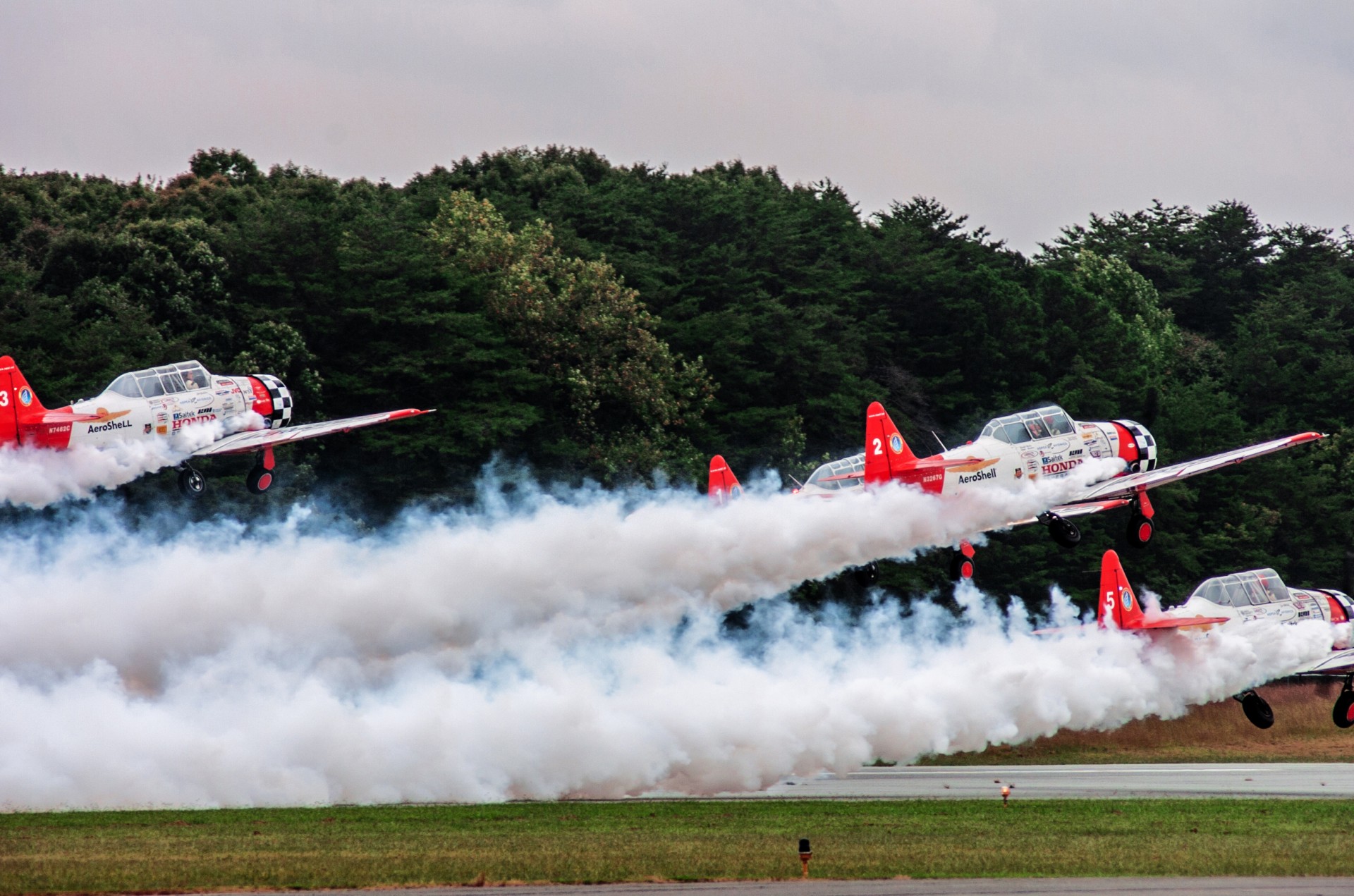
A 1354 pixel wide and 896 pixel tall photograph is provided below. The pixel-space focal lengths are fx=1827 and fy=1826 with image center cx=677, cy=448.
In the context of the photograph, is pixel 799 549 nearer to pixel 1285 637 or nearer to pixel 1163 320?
pixel 1285 637

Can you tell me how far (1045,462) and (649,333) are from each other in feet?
114

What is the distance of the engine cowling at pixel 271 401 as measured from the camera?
49.2m

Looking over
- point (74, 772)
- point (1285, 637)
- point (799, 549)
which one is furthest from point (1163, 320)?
point (74, 772)

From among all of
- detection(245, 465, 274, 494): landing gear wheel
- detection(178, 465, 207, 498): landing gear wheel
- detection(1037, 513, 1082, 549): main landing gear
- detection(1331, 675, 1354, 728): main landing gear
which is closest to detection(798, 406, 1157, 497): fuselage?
detection(1037, 513, 1082, 549): main landing gear

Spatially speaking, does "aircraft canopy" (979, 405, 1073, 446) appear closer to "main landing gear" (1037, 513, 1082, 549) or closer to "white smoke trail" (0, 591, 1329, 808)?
"main landing gear" (1037, 513, 1082, 549)

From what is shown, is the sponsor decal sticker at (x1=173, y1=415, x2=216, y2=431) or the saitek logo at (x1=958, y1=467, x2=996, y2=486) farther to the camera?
the sponsor decal sticker at (x1=173, y1=415, x2=216, y2=431)

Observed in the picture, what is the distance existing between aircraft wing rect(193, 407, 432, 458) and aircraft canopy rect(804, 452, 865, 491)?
452 inches

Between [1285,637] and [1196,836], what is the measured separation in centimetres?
1618

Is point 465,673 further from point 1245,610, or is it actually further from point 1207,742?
point 1207,742

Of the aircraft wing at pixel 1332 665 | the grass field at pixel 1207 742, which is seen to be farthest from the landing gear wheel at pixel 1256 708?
the grass field at pixel 1207 742

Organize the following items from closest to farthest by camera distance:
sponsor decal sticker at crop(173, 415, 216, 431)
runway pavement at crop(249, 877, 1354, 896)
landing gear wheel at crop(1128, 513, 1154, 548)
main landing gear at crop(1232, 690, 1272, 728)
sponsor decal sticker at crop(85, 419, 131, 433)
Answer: runway pavement at crop(249, 877, 1354, 896) → sponsor decal sticker at crop(85, 419, 131, 433) → sponsor decal sticker at crop(173, 415, 216, 431) → landing gear wheel at crop(1128, 513, 1154, 548) → main landing gear at crop(1232, 690, 1272, 728)

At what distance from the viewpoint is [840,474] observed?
169ft

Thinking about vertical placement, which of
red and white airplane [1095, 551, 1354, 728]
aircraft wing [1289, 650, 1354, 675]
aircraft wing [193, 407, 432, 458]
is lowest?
aircraft wing [1289, 650, 1354, 675]

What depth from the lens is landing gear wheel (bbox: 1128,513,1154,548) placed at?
47.9 metres
